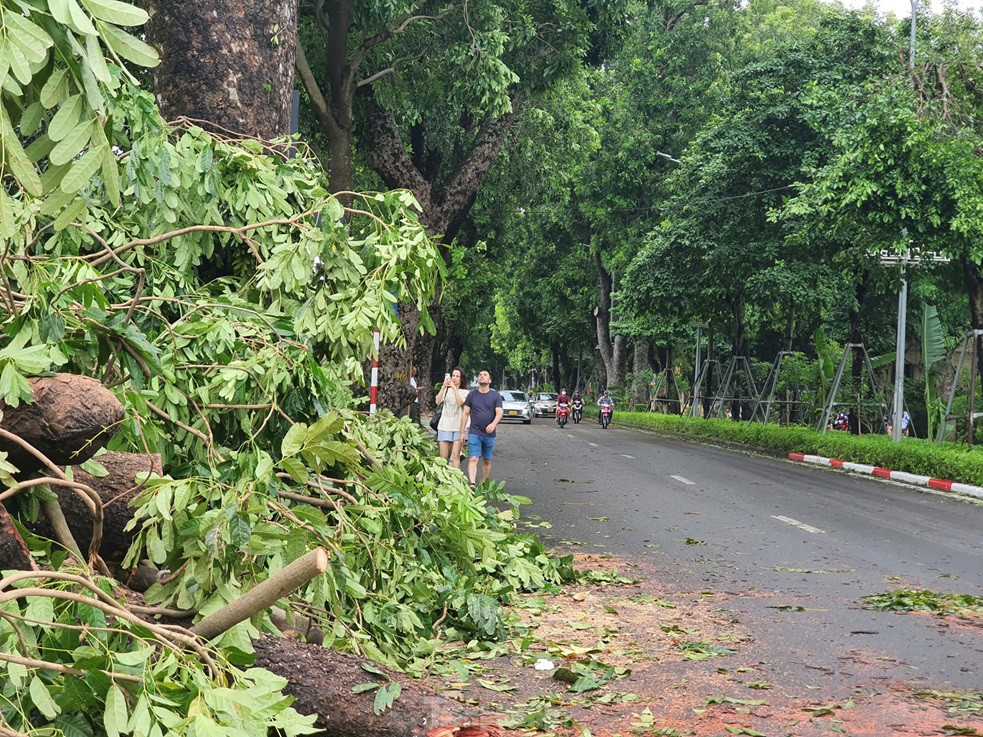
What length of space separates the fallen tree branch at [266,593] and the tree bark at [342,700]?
21.4 inches

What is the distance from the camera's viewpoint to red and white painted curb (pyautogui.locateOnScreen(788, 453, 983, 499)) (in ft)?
61.0

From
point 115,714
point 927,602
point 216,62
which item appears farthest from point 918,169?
point 115,714

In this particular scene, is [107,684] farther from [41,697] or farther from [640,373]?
[640,373]

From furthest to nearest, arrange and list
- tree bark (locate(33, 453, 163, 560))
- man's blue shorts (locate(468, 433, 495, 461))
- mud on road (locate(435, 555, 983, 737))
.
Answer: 1. man's blue shorts (locate(468, 433, 495, 461))
2. mud on road (locate(435, 555, 983, 737))
3. tree bark (locate(33, 453, 163, 560))

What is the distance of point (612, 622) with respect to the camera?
794 cm

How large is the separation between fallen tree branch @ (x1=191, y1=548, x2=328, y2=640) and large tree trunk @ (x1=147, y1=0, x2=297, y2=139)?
6.11 metres

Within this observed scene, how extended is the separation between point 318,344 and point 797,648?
3.80 meters

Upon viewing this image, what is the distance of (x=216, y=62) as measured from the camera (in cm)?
945

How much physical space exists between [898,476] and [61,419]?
20.0m

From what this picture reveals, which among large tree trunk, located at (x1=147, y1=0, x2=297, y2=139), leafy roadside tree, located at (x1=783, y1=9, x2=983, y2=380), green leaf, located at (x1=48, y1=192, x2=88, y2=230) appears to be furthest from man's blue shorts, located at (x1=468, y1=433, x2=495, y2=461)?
green leaf, located at (x1=48, y1=192, x2=88, y2=230)

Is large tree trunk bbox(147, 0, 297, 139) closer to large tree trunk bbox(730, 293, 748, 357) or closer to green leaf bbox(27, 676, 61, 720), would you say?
green leaf bbox(27, 676, 61, 720)

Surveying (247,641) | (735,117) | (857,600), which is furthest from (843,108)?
(247,641)

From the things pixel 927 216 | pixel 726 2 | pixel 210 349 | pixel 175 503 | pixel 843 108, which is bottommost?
pixel 175 503

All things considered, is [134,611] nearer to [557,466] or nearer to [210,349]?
[210,349]
